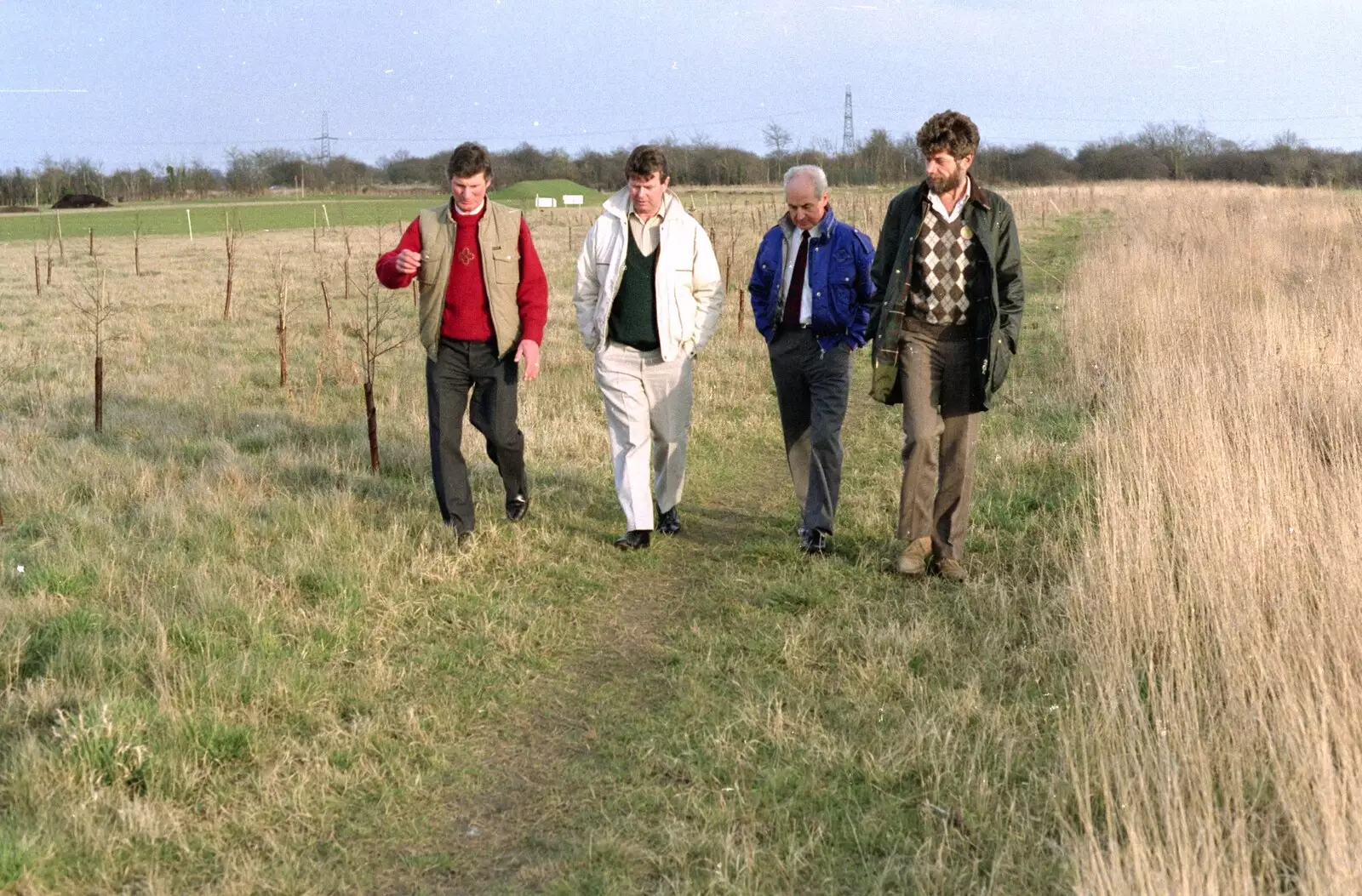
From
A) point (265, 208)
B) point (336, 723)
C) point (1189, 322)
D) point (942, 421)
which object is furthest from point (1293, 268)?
point (265, 208)

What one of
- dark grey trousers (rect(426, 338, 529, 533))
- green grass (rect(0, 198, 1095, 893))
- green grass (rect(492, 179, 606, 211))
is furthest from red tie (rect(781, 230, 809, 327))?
green grass (rect(492, 179, 606, 211))

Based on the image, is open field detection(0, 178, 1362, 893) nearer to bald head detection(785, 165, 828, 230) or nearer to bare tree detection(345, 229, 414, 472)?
bare tree detection(345, 229, 414, 472)

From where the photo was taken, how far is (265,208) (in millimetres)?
66938

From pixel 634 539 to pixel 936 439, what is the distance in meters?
1.77

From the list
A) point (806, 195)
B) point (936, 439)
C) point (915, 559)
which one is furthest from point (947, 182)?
point (915, 559)

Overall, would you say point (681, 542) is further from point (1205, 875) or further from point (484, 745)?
point (1205, 875)

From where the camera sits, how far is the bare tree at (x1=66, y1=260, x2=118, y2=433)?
362 inches

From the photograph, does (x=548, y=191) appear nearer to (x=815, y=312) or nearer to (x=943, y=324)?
(x=815, y=312)

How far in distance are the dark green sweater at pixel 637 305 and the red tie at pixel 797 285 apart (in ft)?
2.41

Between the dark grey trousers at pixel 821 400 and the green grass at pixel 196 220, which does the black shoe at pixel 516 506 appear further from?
the green grass at pixel 196 220

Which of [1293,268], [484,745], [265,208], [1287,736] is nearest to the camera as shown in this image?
[1287,736]

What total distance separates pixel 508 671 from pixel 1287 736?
288 cm

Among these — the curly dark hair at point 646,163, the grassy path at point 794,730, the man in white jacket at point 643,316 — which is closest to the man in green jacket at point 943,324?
the grassy path at point 794,730

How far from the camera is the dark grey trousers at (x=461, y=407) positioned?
6160 mm
